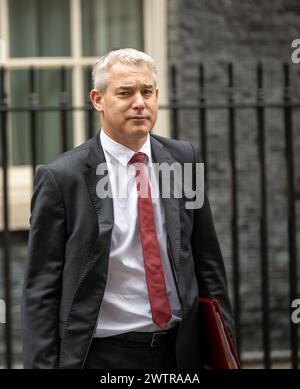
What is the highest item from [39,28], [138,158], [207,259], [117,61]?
[39,28]

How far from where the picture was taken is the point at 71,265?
3260 millimetres

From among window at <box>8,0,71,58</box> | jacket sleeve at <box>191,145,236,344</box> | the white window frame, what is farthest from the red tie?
window at <box>8,0,71,58</box>

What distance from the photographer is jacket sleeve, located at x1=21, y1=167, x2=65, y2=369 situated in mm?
3270

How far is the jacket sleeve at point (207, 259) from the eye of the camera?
3510 mm

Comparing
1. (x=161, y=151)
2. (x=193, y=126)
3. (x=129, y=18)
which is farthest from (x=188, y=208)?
(x=129, y=18)

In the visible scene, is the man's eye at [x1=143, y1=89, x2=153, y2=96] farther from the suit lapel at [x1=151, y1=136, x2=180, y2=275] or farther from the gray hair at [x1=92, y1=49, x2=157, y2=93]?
the suit lapel at [x1=151, y1=136, x2=180, y2=275]

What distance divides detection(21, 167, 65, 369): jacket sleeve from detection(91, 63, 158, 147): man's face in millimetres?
331

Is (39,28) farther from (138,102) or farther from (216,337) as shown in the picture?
(216,337)

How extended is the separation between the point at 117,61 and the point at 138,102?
179mm

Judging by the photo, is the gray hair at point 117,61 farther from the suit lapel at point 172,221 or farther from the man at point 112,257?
the suit lapel at point 172,221

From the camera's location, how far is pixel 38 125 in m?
7.61

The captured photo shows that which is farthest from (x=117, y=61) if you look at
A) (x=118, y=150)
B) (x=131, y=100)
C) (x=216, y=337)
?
(x=216, y=337)
